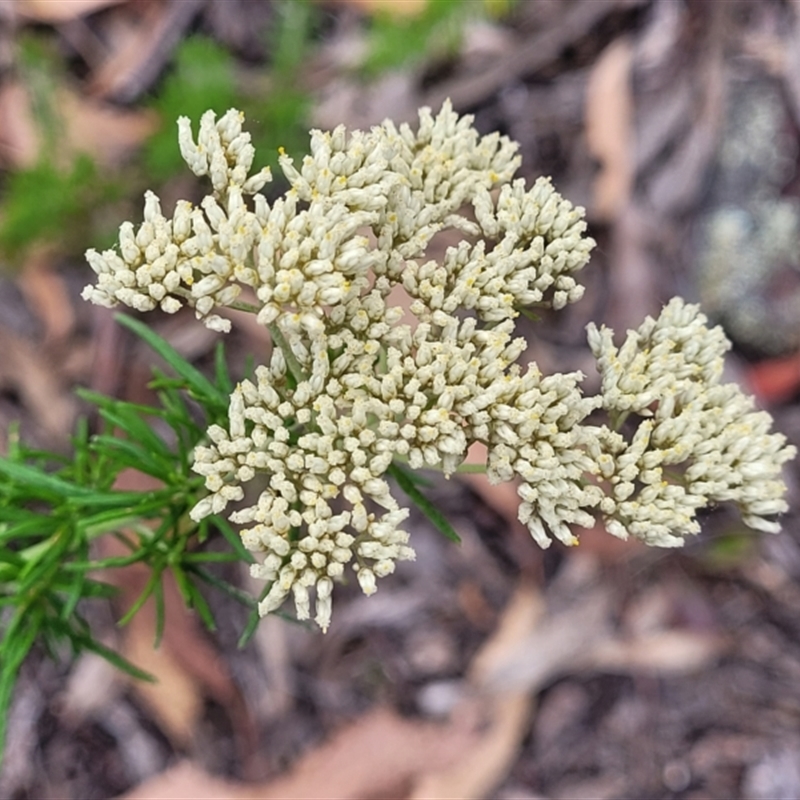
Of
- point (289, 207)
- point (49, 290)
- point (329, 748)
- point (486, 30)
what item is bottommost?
point (329, 748)

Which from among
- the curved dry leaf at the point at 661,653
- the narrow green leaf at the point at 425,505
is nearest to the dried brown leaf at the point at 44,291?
the narrow green leaf at the point at 425,505

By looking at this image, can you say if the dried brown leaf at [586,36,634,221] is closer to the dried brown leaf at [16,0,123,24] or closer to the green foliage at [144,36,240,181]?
the green foliage at [144,36,240,181]

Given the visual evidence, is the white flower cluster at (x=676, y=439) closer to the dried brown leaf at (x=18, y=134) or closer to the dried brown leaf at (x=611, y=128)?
the dried brown leaf at (x=611, y=128)

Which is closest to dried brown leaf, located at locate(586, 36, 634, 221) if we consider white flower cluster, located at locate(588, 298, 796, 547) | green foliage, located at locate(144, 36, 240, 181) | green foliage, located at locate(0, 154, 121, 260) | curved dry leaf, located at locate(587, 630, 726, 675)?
green foliage, located at locate(144, 36, 240, 181)

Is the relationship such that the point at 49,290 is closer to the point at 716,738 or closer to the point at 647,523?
the point at 647,523

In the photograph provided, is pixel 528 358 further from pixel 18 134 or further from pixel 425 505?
pixel 18 134

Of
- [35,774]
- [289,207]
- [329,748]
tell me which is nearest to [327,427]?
[289,207]
